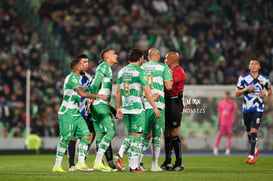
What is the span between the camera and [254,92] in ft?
55.0

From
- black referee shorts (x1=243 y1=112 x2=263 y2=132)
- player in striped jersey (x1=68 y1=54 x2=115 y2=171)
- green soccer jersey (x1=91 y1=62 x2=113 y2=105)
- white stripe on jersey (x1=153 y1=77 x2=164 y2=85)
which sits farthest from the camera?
black referee shorts (x1=243 y1=112 x2=263 y2=132)

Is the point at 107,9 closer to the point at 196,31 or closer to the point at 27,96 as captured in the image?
the point at 196,31

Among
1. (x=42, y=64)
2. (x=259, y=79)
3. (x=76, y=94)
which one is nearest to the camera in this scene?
(x=76, y=94)

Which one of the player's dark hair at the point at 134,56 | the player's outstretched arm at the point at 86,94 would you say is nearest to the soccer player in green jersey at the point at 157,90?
the player's dark hair at the point at 134,56

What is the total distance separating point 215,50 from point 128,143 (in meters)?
16.8

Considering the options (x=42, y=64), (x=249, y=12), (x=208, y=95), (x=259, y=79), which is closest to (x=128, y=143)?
(x=259, y=79)

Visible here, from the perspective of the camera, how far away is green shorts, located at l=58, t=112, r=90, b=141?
1310 centimetres

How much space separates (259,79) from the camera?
16.8 metres

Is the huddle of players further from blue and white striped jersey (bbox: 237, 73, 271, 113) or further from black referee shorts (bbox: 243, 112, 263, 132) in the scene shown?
blue and white striped jersey (bbox: 237, 73, 271, 113)

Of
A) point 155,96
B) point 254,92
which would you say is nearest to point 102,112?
point 155,96

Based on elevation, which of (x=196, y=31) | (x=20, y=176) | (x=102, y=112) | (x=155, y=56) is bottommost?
(x=20, y=176)

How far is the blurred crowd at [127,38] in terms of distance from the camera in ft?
86.1

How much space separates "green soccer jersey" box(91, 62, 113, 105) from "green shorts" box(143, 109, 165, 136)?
0.85 meters

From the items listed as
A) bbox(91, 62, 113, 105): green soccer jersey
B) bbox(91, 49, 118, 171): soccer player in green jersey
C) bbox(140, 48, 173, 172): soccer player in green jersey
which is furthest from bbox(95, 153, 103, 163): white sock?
bbox(91, 62, 113, 105): green soccer jersey
